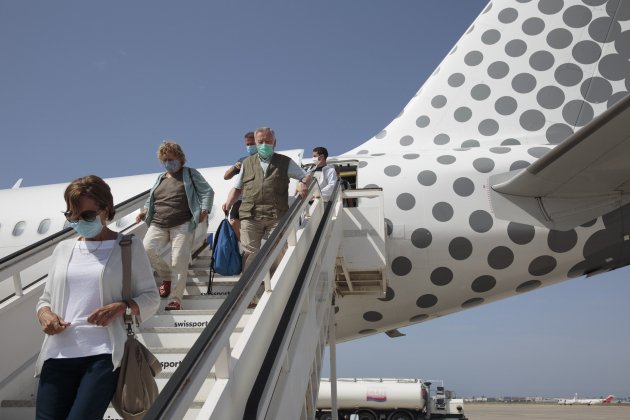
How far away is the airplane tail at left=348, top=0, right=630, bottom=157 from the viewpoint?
8.63 metres

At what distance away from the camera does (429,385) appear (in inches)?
982

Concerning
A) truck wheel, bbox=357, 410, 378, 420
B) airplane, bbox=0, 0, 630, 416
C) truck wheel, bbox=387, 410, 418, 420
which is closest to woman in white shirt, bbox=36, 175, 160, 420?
airplane, bbox=0, 0, 630, 416

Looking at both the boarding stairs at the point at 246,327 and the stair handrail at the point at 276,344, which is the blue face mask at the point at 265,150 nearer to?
the boarding stairs at the point at 246,327

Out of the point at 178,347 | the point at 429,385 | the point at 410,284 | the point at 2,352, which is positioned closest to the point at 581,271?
the point at 410,284

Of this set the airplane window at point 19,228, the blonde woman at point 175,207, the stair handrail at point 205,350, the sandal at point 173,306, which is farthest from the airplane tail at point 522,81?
the stair handrail at point 205,350

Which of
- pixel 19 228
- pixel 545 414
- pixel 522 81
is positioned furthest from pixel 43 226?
pixel 545 414

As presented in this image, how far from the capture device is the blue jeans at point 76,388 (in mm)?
2265

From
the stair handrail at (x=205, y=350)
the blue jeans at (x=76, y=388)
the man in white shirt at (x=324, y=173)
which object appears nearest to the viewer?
the stair handrail at (x=205, y=350)

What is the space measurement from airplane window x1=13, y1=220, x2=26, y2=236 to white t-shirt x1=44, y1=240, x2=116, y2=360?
7.88 meters

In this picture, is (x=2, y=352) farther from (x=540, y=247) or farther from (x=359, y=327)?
(x=540, y=247)

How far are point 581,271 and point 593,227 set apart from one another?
2.41 ft

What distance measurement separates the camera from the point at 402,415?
23844 mm

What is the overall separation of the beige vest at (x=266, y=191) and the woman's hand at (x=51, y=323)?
2.75 m

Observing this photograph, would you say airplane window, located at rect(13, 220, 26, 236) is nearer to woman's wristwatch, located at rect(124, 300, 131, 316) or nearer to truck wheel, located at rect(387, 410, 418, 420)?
woman's wristwatch, located at rect(124, 300, 131, 316)
